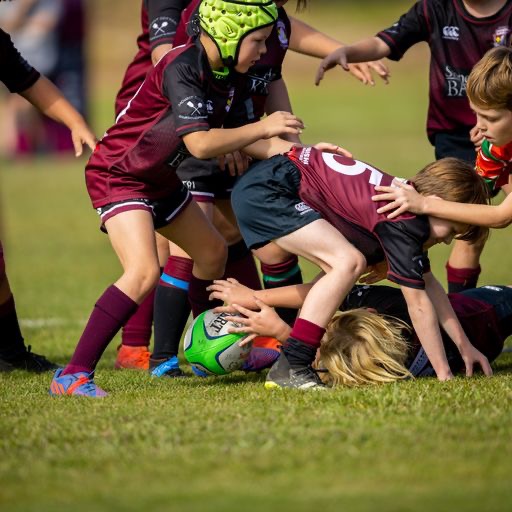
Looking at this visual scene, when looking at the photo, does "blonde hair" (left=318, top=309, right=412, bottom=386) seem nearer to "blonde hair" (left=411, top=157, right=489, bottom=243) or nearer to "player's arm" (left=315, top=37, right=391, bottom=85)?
"blonde hair" (left=411, top=157, right=489, bottom=243)

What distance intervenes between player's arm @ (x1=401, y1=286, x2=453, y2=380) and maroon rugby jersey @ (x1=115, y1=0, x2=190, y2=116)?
2.02 metres

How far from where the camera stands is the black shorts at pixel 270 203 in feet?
16.0

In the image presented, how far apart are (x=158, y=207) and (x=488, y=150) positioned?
6.51ft

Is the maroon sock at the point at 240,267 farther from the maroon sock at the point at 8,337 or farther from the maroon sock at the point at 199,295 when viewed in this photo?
the maroon sock at the point at 8,337

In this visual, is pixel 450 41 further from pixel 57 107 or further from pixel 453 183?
pixel 57 107

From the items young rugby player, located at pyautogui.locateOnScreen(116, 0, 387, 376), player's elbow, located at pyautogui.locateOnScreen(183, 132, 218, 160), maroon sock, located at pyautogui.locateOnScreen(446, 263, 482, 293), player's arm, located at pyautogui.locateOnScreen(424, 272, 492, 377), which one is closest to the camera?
player's elbow, located at pyautogui.locateOnScreen(183, 132, 218, 160)

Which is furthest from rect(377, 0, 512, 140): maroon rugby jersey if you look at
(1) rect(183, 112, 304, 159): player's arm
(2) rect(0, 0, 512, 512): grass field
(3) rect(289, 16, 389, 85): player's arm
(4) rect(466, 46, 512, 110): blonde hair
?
(1) rect(183, 112, 304, 159): player's arm

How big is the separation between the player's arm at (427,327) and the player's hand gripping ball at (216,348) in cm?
87

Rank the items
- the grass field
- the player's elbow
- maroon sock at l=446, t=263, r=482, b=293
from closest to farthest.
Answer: the grass field < the player's elbow < maroon sock at l=446, t=263, r=482, b=293

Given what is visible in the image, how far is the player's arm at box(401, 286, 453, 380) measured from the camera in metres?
4.73

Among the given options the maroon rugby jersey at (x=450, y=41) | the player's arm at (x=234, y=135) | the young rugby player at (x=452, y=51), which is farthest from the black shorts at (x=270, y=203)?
the maroon rugby jersey at (x=450, y=41)

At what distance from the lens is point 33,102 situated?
5.73 metres

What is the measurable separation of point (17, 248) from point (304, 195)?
7.04 meters

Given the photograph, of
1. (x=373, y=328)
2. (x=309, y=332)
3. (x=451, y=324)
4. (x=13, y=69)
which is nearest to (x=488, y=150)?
(x=451, y=324)
